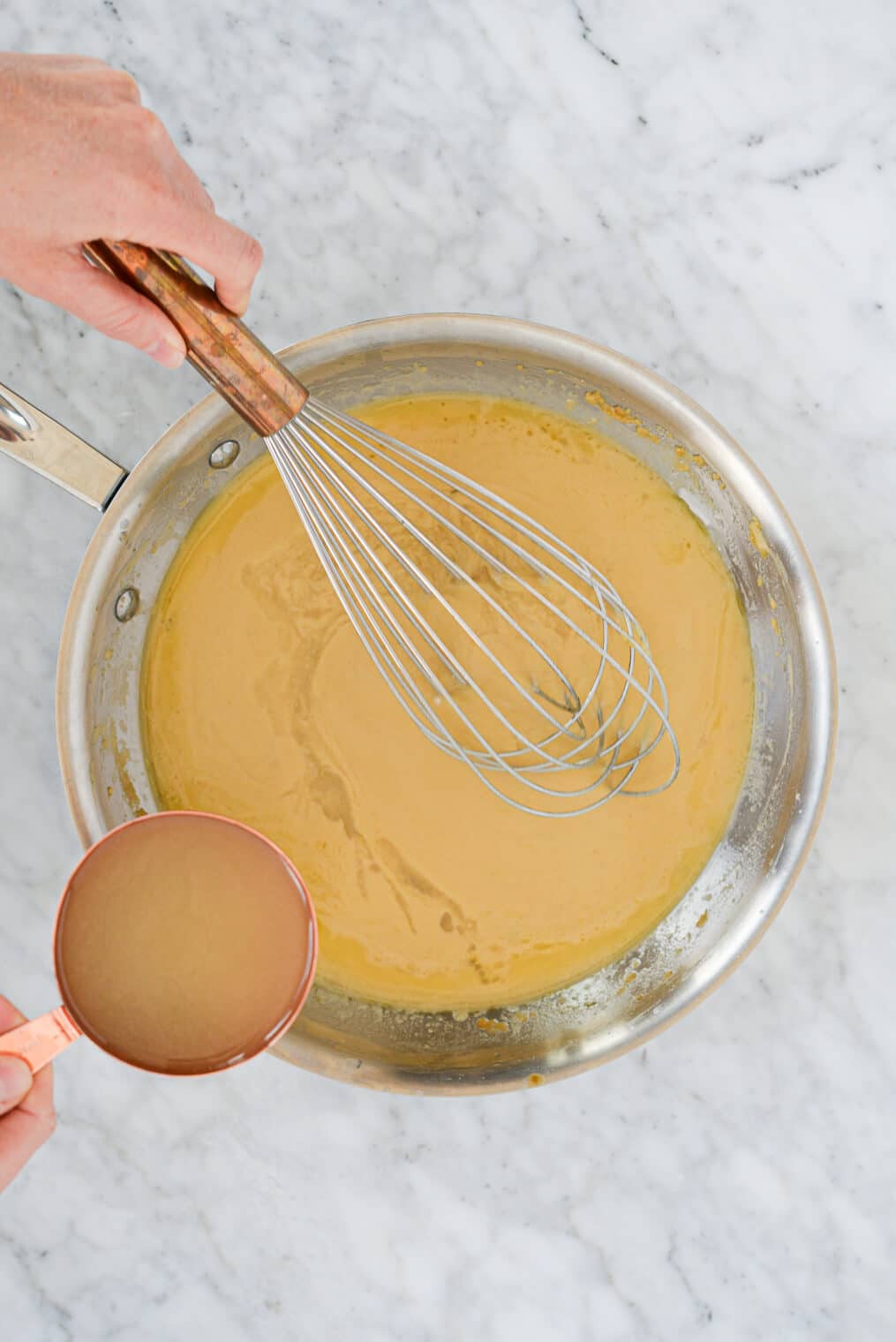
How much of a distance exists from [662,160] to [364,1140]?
1049mm

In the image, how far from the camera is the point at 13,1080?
0.77 metres

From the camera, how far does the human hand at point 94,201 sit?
0.74 m

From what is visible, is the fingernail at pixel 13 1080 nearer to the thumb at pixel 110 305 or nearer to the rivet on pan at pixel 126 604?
the rivet on pan at pixel 126 604

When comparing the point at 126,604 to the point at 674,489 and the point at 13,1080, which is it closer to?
the point at 13,1080

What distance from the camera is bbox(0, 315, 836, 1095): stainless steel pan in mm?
893

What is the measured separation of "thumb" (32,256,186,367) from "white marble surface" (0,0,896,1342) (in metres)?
0.26

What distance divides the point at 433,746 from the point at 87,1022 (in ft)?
1.26

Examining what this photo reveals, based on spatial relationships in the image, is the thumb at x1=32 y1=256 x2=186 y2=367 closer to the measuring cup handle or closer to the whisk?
the whisk

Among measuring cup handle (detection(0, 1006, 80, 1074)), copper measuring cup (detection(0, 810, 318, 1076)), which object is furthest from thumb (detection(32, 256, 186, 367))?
measuring cup handle (detection(0, 1006, 80, 1074))

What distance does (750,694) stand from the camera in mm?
1030

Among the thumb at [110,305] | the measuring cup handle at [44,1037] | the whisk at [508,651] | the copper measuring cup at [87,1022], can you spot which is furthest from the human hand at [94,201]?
the measuring cup handle at [44,1037]

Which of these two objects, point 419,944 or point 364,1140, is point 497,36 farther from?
point 364,1140

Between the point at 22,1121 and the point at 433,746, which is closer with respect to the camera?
the point at 22,1121

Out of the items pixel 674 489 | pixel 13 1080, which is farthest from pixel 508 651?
pixel 13 1080
